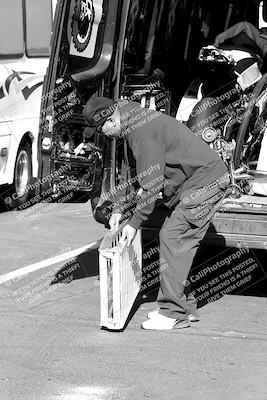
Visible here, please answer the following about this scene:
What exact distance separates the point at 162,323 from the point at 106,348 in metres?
0.56

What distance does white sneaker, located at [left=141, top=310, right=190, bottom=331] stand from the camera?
20.0 ft

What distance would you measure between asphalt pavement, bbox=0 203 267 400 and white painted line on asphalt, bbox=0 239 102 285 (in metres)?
0.04

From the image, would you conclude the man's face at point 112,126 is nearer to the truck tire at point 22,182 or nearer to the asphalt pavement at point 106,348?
the asphalt pavement at point 106,348

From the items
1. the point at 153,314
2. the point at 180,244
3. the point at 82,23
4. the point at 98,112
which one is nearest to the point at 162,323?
the point at 153,314

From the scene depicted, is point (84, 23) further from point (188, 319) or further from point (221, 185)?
point (188, 319)

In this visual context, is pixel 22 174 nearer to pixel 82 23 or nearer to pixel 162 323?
pixel 82 23

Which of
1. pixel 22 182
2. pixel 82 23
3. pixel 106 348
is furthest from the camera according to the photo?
pixel 22 182

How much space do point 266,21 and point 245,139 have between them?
1407mm

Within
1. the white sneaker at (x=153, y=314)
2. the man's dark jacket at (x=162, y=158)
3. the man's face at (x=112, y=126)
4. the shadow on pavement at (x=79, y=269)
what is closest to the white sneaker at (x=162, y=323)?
the white sneaker at (x=153, y=314)

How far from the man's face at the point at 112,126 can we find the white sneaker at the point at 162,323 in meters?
1.32

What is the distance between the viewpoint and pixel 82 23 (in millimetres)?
6824

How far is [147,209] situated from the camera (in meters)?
5.74

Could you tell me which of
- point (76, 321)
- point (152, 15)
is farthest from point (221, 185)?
point (152, 15)

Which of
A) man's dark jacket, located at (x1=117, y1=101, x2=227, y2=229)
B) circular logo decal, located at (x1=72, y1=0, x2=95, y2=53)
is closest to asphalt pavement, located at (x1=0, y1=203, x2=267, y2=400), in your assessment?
man's dark jacket, located at (x1=117, y1=101, x2=227, y2=229)
